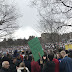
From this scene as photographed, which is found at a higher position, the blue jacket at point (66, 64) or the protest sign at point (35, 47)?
the protest sign at point (35, 47)

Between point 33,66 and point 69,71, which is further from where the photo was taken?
point 33,66

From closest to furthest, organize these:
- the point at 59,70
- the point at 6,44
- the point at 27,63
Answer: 1. the point at 59,70
2. the point at 27,63
3. the point at 6,44

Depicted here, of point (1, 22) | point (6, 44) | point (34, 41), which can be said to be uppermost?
point (1, 22)

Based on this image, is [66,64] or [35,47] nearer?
[35,47]

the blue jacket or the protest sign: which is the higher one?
the protest sign

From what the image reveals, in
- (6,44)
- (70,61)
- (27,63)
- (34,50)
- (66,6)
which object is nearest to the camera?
(34,50)

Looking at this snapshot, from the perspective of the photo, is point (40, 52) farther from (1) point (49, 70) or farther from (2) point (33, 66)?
(2) point (33, 66)

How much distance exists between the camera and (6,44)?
7425 cm

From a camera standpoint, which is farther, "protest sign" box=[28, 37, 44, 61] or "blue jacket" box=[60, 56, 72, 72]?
"blue jacket" box=[60, 56, 72, 72]

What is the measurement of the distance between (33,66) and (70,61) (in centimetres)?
151

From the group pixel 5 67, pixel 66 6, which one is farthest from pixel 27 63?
pixel 66 6

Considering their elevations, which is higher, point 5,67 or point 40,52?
point 40,52

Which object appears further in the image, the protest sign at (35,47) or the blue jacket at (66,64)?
the blue jacket at (66,64)

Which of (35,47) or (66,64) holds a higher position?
(35,47)
